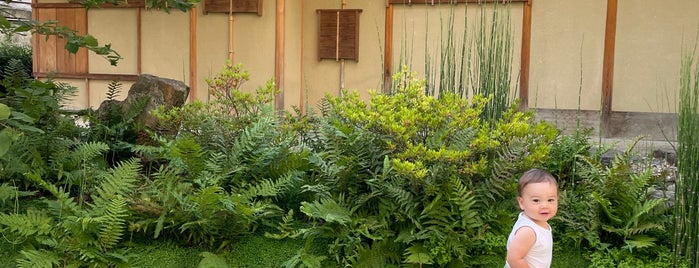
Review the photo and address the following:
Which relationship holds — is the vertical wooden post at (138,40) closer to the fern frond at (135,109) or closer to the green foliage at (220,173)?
the fern frond at (135,109)

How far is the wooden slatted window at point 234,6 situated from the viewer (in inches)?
289

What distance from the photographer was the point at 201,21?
7.58 m

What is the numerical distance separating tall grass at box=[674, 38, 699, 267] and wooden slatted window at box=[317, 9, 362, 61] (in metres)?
4.44

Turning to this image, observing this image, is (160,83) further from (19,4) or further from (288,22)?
(19,4)

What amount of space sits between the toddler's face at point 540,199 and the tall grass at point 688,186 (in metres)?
0.85

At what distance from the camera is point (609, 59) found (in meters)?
6.50

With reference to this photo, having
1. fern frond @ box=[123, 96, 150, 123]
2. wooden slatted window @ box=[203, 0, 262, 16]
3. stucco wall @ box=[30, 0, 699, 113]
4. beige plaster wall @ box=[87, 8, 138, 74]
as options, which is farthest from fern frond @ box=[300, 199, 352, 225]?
beige plaster wall @ box=[87, 8, 138, 74]

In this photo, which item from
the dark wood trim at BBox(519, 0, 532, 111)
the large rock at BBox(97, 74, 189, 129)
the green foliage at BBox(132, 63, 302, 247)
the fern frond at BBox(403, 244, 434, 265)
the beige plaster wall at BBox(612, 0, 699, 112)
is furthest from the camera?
the dark wood trim at BBox(519, 0, 532, 111)

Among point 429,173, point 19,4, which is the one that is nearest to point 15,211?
point 429,173

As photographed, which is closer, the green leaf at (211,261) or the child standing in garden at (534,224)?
the child standing in garden at (534,224)

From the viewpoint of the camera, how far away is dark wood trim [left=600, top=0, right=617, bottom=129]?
646cm

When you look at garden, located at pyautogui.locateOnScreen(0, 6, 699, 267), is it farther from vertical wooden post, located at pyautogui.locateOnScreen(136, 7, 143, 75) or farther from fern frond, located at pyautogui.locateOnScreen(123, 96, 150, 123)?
vertical wooden post, located at pyautogui.locateOnScreen(136, 7, 143, 75)

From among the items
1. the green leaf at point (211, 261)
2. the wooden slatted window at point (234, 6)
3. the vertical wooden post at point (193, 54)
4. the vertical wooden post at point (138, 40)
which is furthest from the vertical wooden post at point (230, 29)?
the green leaf at point (211, 261)

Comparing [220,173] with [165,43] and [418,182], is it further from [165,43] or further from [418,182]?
[165,43]
